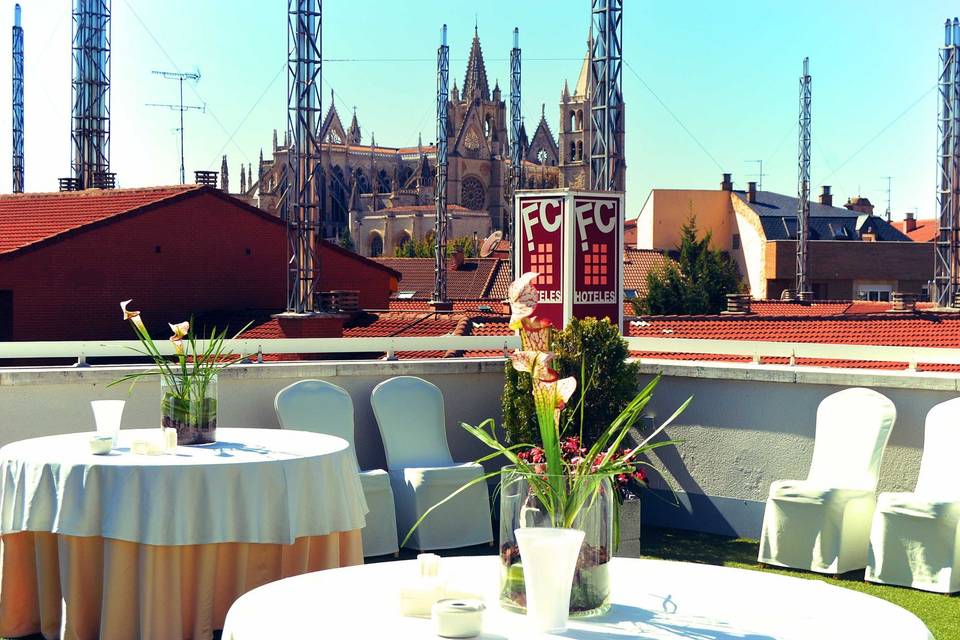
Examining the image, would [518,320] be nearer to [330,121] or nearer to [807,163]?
[807,163]

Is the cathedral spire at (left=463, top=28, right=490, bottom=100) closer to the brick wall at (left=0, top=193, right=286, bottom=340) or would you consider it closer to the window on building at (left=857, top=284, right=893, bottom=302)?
the window on building at (left=857, top=284, right=893, bottom=302)

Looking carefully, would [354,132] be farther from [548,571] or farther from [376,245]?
[548,571]

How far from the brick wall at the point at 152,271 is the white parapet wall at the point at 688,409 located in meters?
14.5

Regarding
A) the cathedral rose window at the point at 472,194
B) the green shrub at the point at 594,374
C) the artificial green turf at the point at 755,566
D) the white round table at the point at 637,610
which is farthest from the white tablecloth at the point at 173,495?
the cathedral rose window at the point at 472,194

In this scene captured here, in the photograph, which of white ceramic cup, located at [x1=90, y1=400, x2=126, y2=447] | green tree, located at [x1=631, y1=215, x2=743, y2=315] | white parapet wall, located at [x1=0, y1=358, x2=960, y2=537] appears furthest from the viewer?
green tree, located at [x1=631, y1=215, x2=743, y2=315]

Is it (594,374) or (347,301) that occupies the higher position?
(347,301)

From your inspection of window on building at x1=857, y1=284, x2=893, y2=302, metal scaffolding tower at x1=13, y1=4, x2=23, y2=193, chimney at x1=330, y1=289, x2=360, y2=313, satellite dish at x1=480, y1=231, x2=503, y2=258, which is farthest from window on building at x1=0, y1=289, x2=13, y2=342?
satellite dish at x1=480, y1=231, x2=503, y2=258

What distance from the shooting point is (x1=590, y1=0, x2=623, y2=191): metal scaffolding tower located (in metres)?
20.5

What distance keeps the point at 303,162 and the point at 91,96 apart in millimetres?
13090

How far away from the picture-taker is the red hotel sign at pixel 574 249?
38.7ft

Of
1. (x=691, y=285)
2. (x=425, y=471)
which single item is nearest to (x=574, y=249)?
(x=425, y=471)

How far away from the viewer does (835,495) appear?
825 cm

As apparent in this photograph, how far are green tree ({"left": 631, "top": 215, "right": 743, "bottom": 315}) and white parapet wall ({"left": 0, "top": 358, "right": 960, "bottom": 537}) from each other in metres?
42.8

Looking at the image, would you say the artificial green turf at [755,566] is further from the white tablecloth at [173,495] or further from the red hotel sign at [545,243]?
the white tablecloth at [173,495]
